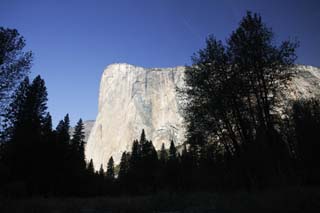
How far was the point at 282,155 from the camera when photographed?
10.2 m

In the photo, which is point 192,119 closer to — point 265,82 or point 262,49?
point 265,82

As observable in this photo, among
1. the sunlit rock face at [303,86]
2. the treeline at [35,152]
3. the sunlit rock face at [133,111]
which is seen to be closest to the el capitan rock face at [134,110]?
the sunlit rock face at [133,111]

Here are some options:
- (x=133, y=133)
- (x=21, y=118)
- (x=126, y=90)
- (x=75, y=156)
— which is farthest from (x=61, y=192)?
(x=126, y=90)

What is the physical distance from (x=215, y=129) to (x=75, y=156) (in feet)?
90.6

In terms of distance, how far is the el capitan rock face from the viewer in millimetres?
114344

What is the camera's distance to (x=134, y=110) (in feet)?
387

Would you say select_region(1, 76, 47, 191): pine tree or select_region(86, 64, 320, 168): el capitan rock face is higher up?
select_region(86, 64, 320, 168): el capitan rock face

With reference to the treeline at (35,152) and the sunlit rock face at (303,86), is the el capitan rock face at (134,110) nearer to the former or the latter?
the sunlit rock face at (303,86)

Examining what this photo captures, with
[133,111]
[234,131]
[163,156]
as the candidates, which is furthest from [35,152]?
[133,111]

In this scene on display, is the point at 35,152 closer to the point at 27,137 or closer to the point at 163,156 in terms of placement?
the point at 27,137

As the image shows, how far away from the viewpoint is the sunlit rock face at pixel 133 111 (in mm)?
114562

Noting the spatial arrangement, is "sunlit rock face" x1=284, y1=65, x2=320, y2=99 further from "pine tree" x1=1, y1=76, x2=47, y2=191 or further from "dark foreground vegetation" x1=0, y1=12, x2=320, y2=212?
"pine tree" x1=1, y1=76, x2=47, y2=191

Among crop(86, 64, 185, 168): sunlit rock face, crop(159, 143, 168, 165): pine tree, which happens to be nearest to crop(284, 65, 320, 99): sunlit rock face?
crop(159, 143, 168, 165): pine tree

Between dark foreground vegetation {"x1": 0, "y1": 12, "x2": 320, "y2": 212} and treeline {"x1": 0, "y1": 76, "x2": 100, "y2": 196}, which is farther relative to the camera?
treeline {"x1": 0, "y1": 76, "x2": 100, "y2": 196}
